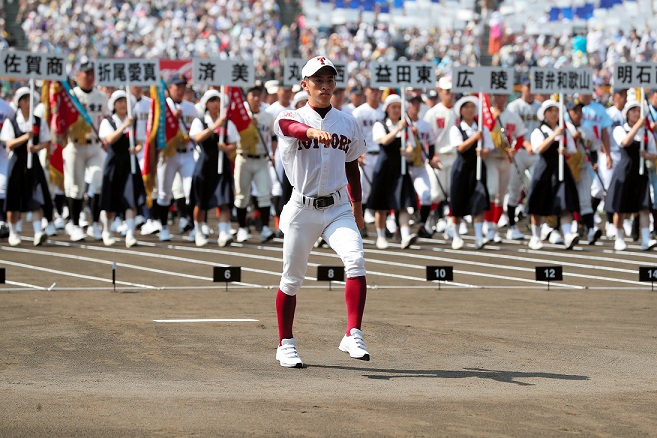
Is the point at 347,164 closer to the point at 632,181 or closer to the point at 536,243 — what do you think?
the point at 536,243

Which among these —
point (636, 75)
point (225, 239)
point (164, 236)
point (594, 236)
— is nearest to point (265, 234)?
point (225, 239)

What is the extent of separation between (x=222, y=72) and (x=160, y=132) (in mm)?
1258

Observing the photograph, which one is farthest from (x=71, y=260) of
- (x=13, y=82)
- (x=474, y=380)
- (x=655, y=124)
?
(x=13, y=82)

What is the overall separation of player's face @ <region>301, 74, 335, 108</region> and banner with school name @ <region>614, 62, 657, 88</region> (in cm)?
1228

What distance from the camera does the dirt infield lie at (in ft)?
24.1

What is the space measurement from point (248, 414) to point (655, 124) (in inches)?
557

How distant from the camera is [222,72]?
20.6 meters

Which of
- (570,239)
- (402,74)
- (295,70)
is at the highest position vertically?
(295,70)

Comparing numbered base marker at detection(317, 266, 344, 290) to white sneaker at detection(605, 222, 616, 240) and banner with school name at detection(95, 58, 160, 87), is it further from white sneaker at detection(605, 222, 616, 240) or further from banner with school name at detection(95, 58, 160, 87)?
white sneaker at detection(605, 222, 616, 240)

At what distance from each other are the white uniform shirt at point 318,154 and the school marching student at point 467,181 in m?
10.3

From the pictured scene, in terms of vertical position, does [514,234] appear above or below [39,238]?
below

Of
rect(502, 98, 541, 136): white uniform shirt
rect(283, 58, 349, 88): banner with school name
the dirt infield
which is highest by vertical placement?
rect(283, 58, 349, 88): banner with school name

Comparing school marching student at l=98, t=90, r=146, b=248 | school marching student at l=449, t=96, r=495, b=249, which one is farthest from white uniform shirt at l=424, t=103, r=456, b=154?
school marching student at l=98, t=90, r=146, b=248

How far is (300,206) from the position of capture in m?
9.39
